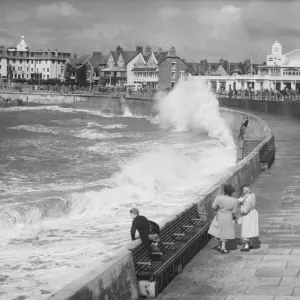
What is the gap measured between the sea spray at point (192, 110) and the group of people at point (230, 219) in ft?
102

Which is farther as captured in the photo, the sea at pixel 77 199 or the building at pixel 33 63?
the building at pixel 33 63

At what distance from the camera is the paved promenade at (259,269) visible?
25.5 ft

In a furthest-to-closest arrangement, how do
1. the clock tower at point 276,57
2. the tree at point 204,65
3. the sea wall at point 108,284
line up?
the tree at point 204,65, the clock tower at point 276,57, the sea wall at point 108,284

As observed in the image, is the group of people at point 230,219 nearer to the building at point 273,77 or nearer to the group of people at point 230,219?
the group of people at point 230,219

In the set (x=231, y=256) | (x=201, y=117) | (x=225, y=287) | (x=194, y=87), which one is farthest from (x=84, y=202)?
(x=194, y=87)

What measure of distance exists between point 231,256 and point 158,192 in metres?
9.11

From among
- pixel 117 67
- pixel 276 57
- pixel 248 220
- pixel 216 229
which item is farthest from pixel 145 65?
pixel 216 229

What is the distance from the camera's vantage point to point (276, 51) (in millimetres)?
100688

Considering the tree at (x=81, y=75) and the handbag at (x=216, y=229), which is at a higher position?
the tree at (x=81, y=75)

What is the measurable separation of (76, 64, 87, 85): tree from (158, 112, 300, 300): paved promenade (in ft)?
448

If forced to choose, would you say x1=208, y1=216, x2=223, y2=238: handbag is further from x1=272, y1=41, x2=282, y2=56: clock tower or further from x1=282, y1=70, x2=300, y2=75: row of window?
x1=272, y1=41, x2=282, y2=56: clock tower

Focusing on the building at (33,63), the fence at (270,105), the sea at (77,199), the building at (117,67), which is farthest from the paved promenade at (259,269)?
the building at (33,63)

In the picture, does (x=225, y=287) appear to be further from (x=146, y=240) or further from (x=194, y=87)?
(x=194, y=87)

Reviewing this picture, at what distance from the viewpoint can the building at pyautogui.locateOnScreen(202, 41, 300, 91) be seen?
89938 millimetres
